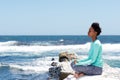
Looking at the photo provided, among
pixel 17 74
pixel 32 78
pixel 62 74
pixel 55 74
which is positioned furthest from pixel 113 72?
pixel 17 74

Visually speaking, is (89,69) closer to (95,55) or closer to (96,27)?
(95,55)

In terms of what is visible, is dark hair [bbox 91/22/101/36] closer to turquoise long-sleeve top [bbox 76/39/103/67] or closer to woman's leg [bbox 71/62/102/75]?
turquoise long-sleeve top [bbox 76/39/103/67]

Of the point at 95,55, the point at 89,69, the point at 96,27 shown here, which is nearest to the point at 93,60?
the point at 95,55

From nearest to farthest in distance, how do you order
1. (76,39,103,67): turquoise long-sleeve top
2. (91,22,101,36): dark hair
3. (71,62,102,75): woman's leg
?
(76,39,103,67): turquoise long-sleeve top
(91,22,101,36): dark hair
(71,62,102,75): woman's leg

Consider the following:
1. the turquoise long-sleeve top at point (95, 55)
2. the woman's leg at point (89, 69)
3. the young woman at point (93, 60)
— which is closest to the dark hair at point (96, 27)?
the young woman at point (93, 60)

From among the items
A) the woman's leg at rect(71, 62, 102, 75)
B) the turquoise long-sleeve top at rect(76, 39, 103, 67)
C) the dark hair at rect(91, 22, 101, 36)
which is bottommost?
the woman's leg at rect(71, 62, 102, 75)

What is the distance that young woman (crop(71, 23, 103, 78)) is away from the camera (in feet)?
27.5

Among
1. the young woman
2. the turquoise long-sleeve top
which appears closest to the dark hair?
the young woman

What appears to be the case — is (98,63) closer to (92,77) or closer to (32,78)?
(92,77)

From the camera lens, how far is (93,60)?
27.8 ft

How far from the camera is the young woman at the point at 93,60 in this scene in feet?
27.5

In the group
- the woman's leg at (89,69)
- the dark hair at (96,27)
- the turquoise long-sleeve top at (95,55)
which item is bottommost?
the woman's leg at (89,69)

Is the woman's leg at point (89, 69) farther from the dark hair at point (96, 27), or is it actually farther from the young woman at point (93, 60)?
the dark hair at point (96, 27)

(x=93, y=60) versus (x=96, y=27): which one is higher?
(x=96, y=27)
